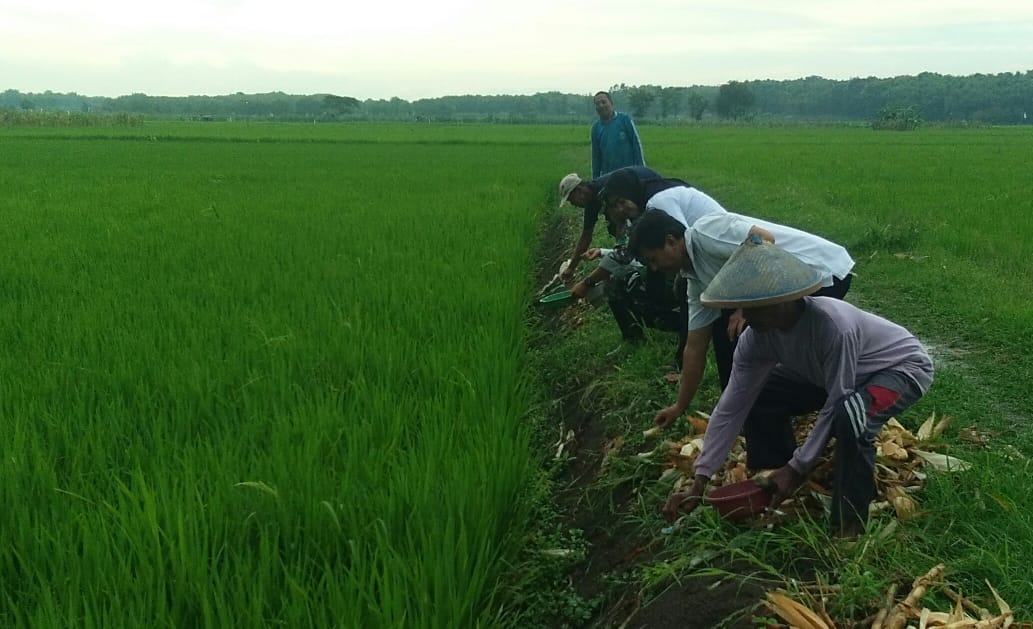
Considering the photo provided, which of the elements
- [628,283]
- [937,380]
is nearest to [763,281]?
[937,380]

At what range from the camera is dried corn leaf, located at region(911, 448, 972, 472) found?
229 centimetres

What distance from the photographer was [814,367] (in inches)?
82.7

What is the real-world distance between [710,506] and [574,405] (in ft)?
5.48

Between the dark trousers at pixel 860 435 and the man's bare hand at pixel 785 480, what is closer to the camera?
the dark trousers at pixel 860 435

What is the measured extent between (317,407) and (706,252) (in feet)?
4.70

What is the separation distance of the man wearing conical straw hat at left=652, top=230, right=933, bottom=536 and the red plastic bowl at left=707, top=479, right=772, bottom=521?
41 millimetres

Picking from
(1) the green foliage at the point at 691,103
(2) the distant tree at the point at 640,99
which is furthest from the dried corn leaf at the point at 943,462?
(2) the distant tree at the point at 640,99

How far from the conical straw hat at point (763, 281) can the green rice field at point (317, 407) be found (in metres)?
0.69

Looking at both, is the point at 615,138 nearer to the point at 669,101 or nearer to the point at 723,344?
the point at 723,344

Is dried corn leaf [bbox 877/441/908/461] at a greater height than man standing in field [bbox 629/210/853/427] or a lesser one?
lesser

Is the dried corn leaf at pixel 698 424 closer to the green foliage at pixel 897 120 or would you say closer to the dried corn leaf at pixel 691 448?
the dried corn leaf at pixel 691 448

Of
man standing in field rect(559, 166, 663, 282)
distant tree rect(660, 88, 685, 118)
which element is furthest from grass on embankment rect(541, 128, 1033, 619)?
distant tree rect(660, 88, 685, 118)

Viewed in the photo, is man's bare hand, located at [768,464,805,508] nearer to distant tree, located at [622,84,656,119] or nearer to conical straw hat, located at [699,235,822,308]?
conical straw hat, located at [699,235,822,308]

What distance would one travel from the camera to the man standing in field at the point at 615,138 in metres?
5.55
